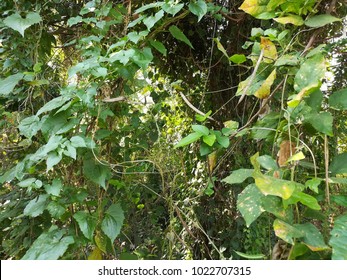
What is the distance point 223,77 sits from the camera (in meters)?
1.77

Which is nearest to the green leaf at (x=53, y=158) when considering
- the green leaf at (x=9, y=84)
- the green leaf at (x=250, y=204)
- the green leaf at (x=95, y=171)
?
the green leaf at (x=95, y=171)

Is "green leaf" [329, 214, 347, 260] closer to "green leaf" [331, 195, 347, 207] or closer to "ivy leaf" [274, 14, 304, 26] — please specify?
"green leaf" [331, 195, 347, 207]

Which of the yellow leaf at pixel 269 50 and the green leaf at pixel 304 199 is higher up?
the yellow leaf at pixel 269 50

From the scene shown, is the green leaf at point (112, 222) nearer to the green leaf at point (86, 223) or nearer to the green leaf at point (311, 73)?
the green leaf at point (86, 223)

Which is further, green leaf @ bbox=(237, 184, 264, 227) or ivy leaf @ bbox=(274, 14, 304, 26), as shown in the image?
ivy leaf @ bbox=(274, 14, 304, 26)

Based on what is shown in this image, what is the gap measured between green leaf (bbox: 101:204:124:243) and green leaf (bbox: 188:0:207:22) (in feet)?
1.78

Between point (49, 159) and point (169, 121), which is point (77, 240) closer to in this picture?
point (49, 159)

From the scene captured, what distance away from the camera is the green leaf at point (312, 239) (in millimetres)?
553

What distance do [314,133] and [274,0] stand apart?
1.02 ft

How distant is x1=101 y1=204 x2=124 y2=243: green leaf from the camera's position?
931mm

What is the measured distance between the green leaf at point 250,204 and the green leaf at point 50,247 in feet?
1.44

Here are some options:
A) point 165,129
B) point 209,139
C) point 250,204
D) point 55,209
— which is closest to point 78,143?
point 55,209

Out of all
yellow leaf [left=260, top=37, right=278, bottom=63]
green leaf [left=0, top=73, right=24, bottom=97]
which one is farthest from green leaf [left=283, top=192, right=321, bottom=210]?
green leaf [left=0, top=73, right=24, bottom=97]
